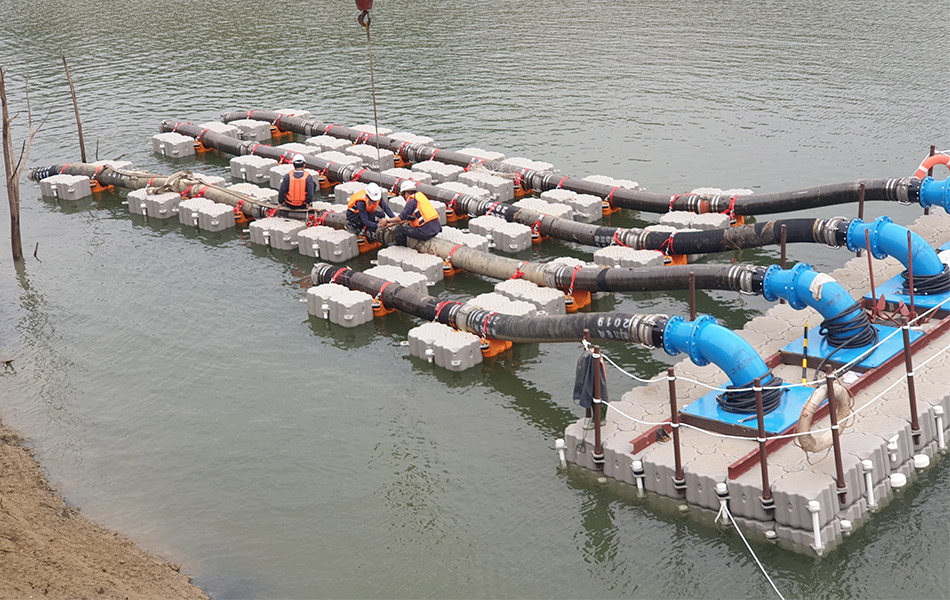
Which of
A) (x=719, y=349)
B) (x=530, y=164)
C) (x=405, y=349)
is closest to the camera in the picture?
(x=719, y=349)

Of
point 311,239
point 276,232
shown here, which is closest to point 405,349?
point 311,239

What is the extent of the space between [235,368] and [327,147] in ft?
58.3

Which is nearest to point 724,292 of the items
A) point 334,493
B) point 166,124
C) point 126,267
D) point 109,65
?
point 334,493

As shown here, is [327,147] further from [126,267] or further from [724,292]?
[724,292]

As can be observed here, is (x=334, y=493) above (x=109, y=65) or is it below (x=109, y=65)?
below

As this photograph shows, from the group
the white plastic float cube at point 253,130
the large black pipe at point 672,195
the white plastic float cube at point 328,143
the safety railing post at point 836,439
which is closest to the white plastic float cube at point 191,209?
the large black pipe at point 672,195

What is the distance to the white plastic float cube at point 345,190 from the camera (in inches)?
1409

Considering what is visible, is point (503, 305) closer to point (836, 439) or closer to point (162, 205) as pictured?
point (836, 439)

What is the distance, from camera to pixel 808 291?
2189cm

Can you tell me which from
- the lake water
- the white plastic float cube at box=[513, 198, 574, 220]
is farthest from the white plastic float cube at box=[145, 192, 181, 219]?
the white plastic float cube at box=[513, 198, 574, 220]

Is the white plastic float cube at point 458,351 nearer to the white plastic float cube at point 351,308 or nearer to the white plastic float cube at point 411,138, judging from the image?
the white plastic float cube at point 351,308

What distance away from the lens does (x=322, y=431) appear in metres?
22.7

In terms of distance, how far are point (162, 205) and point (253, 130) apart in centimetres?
1005

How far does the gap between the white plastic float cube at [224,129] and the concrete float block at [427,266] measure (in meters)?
17.5
